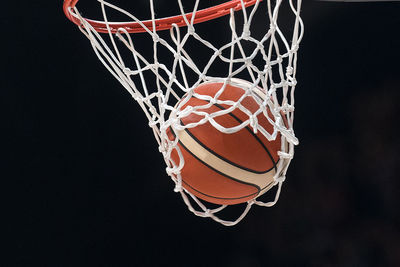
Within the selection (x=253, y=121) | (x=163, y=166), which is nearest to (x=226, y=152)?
(x=253, y=121)

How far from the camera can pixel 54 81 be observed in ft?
7.61

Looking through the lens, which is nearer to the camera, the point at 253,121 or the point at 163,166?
the point at 253,121

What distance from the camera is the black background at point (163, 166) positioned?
7.48 ft

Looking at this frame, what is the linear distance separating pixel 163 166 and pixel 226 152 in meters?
1.38

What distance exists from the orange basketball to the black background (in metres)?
1.30

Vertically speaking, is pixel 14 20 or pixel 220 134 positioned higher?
pixel 14 20

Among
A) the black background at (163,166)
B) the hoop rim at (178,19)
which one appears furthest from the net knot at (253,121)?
the black background at (163,166)

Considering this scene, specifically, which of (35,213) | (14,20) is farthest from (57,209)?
(14,20)

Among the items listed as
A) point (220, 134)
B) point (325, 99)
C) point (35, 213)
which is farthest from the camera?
point (325, 99)

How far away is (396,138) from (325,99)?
37 cm

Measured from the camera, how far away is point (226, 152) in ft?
3.45

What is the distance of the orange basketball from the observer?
105 cm

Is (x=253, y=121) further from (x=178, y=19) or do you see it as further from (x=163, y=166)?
(x=163, y=166)

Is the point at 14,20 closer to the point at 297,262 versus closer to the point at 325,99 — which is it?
the point at 325,99
